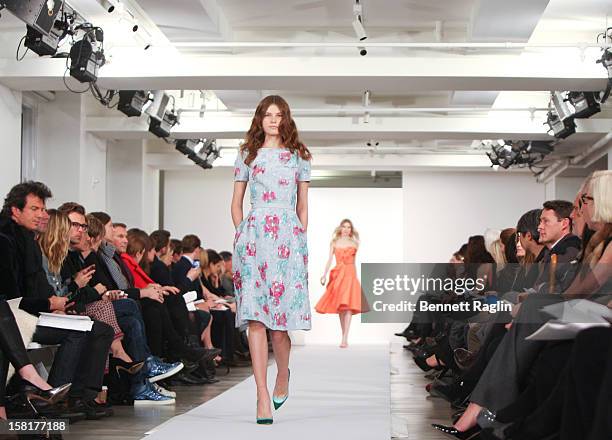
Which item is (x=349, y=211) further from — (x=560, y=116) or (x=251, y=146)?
(x=251, y=146)

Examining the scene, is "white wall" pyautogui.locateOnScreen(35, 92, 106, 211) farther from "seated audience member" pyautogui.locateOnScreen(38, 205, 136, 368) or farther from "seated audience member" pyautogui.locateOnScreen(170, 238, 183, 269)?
"seated audience member" pyautogui.locateOnScreen(38, 205, 136, 368)

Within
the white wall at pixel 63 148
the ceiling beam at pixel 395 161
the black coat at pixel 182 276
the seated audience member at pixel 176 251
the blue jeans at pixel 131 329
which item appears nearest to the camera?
the blue jeans at pixel 131 329

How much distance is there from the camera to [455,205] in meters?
14.7

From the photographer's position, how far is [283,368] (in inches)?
155

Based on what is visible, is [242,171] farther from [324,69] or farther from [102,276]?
[324,69]

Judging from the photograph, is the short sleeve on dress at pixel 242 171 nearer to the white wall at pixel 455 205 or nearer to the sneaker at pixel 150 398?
the sneaker at pixel 150 398

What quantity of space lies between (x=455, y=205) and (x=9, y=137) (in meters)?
8.03

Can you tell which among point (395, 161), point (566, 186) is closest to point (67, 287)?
point (395, 161)

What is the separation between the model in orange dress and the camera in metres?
12.0

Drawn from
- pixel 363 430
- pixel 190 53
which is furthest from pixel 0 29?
pixel 363 430

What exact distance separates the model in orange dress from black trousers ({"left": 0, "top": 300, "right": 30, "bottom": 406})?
835cm

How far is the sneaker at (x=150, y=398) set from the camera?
501cm

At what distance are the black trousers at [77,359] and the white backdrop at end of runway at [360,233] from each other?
8.87 metres

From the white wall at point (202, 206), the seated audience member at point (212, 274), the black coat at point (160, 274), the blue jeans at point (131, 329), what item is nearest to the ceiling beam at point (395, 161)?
the white wall at point (202, 206)
